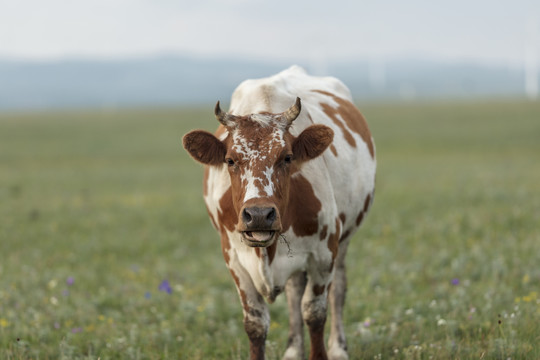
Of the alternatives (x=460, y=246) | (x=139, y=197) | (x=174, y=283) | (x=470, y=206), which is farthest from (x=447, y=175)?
(x=174, y=283)

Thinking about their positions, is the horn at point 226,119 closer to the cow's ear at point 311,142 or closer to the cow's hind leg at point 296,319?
the cow's ear at point 311,142

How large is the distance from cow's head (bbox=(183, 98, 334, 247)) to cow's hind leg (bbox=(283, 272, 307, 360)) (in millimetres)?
1602

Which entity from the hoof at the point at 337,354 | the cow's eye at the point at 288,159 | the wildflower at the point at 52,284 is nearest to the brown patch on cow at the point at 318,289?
the hoof at the point at 337,354

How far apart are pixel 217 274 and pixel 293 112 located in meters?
5.64

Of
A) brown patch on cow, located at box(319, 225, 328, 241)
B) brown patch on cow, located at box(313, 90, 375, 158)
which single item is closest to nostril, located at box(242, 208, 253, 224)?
brown patch on cow, located at box(319, 225, 328, 241)

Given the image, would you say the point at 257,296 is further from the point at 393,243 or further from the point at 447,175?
the point at 447,175

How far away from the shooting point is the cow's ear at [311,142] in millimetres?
4782

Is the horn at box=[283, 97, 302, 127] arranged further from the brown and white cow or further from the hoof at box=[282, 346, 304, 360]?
the hoof at box=[282, 346, 304, 360]

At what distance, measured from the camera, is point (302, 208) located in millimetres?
4973

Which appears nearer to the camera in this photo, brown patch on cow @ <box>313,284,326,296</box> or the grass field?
brown patch on cow @ <box>313,284,326,296</box>

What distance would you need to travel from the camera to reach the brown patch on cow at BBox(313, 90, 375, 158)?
6.36 meters

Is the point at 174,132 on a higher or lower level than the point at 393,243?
lower

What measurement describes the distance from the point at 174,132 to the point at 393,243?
176 ft

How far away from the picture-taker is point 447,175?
22.3 meters
